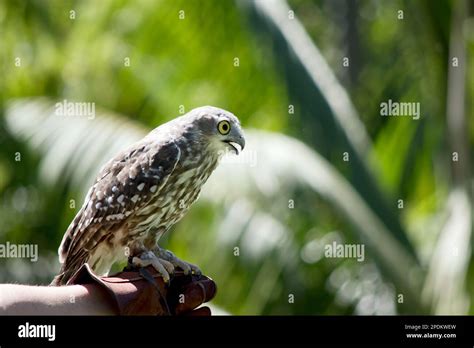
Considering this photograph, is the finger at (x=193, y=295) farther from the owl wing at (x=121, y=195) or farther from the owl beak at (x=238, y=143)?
the owl beak at (x=238, y=143)

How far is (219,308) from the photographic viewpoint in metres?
7.98

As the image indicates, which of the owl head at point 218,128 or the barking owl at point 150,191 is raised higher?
the owl head at point 218,128

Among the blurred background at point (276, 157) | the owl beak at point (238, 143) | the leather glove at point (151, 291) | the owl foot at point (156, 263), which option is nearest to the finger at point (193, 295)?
the leather glove at point (151, 291)

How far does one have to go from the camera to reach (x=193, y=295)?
4.62m

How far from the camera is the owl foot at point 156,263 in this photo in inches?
182

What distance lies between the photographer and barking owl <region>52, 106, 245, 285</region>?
15.9ft

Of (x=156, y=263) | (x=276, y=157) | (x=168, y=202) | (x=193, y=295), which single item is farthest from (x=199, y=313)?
(x=276, y=157)

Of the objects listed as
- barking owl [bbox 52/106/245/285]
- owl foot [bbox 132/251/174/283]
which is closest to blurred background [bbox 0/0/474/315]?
barking owl [bbox 52/106/245/285]

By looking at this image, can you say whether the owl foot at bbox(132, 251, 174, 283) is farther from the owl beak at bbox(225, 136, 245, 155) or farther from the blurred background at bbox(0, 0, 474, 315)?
the blurred background at bbox(0, 0, 474, 315)

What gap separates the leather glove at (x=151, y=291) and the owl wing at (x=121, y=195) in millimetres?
317

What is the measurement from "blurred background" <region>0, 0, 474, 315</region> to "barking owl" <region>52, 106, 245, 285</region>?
2.76 metres

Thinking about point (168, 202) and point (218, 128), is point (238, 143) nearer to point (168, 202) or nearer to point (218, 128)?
point (218, 128)

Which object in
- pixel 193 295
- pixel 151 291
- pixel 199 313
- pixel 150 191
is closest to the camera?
pixel 151 291

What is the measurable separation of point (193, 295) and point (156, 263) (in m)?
0.21
